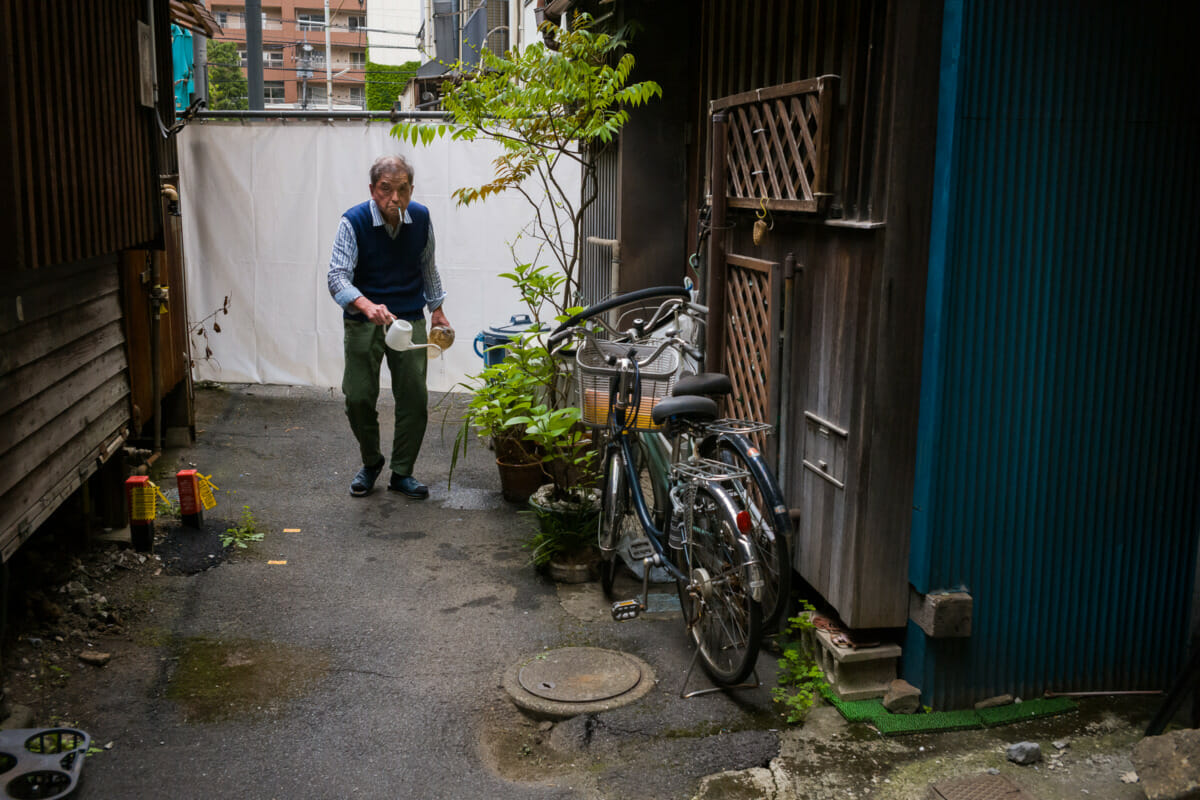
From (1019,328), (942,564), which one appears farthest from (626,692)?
(1019,328)

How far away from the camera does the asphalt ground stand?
4020 mm

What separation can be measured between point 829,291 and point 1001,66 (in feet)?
3.81

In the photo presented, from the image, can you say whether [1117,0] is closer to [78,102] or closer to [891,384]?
[891,384]

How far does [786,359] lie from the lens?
505 centimetres

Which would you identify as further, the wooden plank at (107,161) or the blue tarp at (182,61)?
the blue tarp at (182,61)

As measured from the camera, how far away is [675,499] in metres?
4.87

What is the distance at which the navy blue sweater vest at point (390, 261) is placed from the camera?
24.3 ft

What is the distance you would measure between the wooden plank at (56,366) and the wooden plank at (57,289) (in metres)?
0.21

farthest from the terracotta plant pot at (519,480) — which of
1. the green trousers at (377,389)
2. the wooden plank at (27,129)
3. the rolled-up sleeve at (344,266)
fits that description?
the wooden plank at (27,129)

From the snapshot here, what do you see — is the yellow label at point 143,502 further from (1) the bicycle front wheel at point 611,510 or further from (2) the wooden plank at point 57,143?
(1) the bicycle front wheel at point 611,510

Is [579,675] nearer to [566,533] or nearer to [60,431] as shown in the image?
[566,533]

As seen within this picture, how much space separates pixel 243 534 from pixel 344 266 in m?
2.01

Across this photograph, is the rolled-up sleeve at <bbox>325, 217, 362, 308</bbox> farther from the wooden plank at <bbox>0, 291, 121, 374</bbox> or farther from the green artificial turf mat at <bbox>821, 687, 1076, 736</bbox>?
the green artificial turf mat at <bbox>821, 687, 1076, 736</bbox>

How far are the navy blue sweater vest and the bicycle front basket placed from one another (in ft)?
7.65
